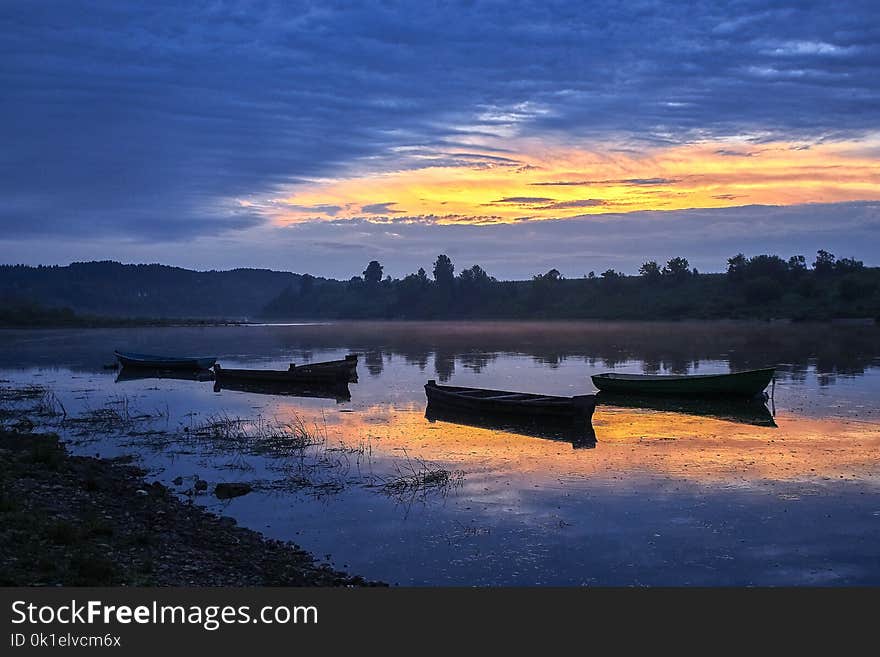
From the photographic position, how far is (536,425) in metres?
25.0

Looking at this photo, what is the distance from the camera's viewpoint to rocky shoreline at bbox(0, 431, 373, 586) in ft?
31.6

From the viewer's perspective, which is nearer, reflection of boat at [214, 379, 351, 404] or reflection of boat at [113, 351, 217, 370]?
reflection of boat at [214, 379, 351, 404]

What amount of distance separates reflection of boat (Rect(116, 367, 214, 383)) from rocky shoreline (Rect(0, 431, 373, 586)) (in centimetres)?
2940

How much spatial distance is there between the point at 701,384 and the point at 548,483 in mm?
15761

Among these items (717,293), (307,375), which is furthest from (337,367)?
(717,293)

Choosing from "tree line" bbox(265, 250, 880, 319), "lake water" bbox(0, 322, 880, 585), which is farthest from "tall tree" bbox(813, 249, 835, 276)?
"lake water" bbox(0, 322, 880, 585)

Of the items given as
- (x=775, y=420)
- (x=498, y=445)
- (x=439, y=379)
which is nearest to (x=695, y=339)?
(x=439, y=379)

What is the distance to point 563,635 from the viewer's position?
889 cm

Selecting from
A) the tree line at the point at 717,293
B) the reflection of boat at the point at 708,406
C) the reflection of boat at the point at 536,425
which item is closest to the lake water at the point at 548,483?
the reflection of boat at the point at 708,406

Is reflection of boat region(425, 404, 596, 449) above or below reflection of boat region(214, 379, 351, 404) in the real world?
below

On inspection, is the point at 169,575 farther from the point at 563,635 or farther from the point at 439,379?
the point at 439,379

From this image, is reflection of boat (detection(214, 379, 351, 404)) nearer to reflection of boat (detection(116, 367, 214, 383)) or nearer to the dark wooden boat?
reflection of boat (detection(116, 367, 214, 383))

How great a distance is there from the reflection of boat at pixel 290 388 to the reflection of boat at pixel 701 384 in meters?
13.0

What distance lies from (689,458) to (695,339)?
6293cm
